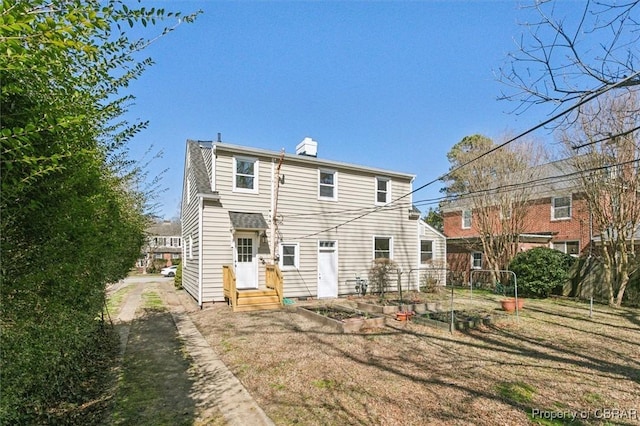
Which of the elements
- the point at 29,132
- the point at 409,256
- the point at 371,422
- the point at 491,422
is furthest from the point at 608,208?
the point at 29,132

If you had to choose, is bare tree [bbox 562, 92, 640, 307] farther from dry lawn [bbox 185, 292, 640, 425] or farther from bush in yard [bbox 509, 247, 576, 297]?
dry lawn [bbox 185, 292, 640, 425]

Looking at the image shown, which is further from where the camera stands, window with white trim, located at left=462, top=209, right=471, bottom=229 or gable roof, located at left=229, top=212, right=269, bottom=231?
window with white trim, located at left=462, top=209, right=471, bottom=229

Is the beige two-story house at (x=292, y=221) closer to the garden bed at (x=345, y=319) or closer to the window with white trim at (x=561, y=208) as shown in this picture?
the garden bed at (x=345, y=319)

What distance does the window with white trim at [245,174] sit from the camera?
1241 centimetres

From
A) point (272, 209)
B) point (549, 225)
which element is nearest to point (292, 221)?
point (272, 209)

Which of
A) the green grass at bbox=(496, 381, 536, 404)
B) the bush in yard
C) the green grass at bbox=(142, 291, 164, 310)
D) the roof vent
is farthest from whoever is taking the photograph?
the roof vent

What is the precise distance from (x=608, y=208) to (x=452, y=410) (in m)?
12.4

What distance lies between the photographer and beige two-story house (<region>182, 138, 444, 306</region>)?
1193cm

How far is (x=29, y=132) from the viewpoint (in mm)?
1837

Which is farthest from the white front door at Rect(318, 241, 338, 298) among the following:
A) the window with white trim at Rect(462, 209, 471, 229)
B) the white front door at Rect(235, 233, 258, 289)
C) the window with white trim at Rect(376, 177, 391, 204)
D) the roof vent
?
the window with white trim at Rect(462, 209, 471, 229)

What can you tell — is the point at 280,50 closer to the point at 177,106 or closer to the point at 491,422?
the point at 177,106

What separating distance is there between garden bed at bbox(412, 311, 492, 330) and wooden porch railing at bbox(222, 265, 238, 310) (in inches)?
209

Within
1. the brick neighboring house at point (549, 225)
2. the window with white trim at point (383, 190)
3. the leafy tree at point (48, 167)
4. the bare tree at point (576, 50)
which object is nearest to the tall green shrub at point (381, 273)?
the window with white trim at point (383, 190)

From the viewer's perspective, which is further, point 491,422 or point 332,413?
point 332,413
